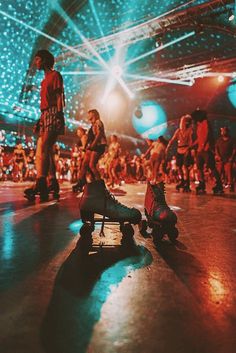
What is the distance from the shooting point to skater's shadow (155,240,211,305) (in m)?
1.54

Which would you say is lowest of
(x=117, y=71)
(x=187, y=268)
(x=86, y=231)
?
(x=187, y=268)

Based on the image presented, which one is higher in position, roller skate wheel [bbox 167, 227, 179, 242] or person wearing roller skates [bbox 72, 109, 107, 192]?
person wearing roller skates [bbox 72, 109, 107, 192]

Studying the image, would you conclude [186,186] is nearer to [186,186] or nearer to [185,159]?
[186,186]

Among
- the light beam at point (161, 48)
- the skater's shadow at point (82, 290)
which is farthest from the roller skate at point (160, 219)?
the light beam at point (161, 48)

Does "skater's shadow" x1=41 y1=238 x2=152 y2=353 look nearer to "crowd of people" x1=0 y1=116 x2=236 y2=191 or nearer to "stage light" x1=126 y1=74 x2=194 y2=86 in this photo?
"crowd of people" x1=0 y1=116 x2=236 y2=191

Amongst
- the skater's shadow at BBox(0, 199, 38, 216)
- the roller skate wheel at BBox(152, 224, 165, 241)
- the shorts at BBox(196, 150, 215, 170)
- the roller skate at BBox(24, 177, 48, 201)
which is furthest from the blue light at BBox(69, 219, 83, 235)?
the shorts at BBox(196, 150, 215, 170)

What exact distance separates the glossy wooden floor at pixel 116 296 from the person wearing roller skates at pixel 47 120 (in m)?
3.20

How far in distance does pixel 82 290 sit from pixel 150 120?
32.9m

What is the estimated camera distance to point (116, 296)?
4.66ft

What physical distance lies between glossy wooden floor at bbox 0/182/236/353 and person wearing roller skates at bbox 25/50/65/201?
3201 millimetres

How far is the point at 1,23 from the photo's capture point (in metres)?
18.7

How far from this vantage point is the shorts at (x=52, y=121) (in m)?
5.85

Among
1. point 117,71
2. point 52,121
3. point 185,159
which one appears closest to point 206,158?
point 185,159

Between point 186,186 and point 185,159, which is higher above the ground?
point 185,159
